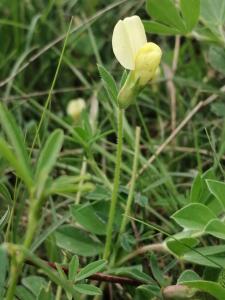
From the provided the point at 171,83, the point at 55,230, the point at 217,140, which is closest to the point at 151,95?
the point at 171,83

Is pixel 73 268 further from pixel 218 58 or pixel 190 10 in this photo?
pixel 218 58

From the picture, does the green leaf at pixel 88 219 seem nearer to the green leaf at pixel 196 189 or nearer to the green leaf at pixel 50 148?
the green leaf at pixel 196 189

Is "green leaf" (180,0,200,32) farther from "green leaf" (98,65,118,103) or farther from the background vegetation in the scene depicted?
"green leaf" (98,65,118,103)

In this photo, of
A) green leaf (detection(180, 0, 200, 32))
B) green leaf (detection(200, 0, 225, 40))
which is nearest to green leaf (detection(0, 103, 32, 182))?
green leaf (detection(180, 0, 200, 32))

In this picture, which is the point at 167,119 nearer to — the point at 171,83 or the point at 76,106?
the point at 171,83

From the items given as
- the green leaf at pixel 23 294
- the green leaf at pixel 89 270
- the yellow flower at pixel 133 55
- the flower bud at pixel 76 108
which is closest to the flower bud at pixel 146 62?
the yellow flower at pixel 133 55
